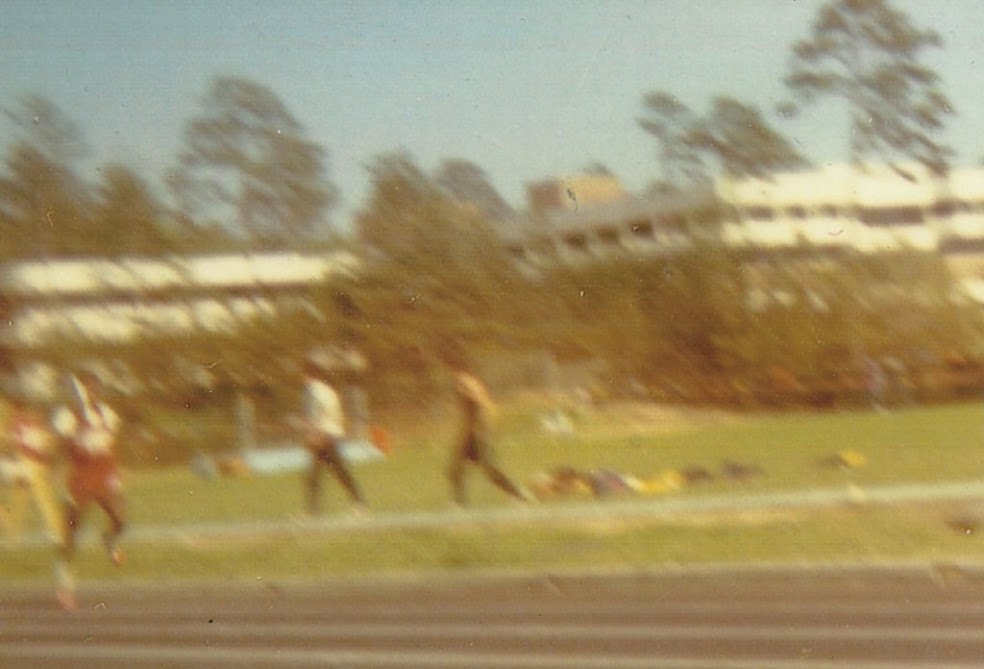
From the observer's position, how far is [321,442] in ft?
52.3

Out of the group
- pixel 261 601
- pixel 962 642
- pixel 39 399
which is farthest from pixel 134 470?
pixel 962 642

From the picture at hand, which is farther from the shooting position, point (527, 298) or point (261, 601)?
point (527, 298)

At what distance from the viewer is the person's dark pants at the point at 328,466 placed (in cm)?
1568

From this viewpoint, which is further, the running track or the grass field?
the grass field

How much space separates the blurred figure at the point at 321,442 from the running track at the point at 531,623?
11.1 ft

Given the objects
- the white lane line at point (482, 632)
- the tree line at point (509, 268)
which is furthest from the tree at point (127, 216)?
the white lane line at point (482, 632)

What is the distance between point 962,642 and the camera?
27.9 feet

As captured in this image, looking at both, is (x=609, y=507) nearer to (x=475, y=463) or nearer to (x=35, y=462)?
(x=475, y=463)

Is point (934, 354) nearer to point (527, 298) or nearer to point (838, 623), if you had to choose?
point (527, 298)

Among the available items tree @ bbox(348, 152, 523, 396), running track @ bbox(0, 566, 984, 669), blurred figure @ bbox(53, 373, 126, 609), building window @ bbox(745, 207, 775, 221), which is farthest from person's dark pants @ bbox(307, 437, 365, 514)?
building window @ bbox(745, 207, 775, 221)

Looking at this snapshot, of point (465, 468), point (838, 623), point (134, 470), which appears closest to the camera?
point (838, 623)

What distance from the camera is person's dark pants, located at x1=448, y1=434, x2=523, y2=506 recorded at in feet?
51.4

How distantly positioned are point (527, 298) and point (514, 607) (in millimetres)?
13535

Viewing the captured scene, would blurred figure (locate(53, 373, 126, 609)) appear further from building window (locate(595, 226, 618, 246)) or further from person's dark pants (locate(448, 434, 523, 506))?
building window (locate(595, 226, 618, 246))
